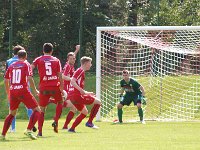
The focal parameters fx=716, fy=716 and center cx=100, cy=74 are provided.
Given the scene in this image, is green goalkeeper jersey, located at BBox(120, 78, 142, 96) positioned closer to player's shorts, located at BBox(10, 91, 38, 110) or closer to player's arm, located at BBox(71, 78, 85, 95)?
player's arm, located at BBox(71, 78, 85, 95)

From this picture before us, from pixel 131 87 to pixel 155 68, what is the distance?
380 cm

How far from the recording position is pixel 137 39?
71.8 feet

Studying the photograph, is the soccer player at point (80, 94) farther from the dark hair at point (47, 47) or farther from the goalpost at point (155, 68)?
the goalpost at point (155, 68)

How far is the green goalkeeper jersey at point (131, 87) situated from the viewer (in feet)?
64.1

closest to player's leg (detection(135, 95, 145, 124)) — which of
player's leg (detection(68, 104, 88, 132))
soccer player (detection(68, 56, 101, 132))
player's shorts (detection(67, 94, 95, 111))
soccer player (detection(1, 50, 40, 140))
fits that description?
soccer player (detection(68, 56, 101, 132))

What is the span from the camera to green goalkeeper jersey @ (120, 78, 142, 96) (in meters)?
19.5

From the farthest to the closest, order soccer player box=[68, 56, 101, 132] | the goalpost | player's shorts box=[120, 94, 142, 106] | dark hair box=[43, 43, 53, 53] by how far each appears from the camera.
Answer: the goalpost, player's shorts box=[120, 94, 142, 106], soccer player box=[68, 56, 101, 132], dark hair box=[43, 43, 53, 53]

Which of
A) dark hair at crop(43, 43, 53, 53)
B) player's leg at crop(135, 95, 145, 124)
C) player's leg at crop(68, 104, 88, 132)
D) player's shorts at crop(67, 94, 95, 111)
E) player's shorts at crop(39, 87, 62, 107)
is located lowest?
player's leg at crop(135, 95, 145, 124)

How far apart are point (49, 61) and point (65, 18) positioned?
66.2ft

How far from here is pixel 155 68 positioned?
23266 mm

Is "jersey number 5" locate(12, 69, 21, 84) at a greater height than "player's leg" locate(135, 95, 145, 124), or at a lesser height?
greater

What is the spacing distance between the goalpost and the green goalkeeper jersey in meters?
1.30

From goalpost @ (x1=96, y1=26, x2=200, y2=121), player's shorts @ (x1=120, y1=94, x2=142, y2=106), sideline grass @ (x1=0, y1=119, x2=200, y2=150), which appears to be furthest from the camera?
goalpost @ (x1=96, y1=26, x2=200, y2=121)

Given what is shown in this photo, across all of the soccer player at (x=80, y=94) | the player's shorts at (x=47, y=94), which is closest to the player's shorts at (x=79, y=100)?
the soccer player at (x=80, y=94)
